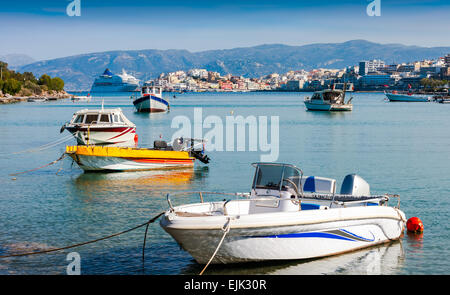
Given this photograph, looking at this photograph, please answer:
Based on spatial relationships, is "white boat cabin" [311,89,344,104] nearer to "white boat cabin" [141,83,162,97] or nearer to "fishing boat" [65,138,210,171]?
"white boat cabin" [141,83,162,97]

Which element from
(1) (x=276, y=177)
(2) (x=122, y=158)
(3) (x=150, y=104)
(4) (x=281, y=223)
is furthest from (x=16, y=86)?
(4) (x=281, y=223)

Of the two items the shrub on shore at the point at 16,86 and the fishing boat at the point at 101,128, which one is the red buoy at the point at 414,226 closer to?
the fishing boat at the point at 101,128

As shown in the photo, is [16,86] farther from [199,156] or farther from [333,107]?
[199,156]

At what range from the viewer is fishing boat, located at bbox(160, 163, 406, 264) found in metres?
13.0

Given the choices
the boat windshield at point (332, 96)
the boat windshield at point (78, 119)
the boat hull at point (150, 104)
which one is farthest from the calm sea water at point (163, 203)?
the boat windshield at point (332, 96)

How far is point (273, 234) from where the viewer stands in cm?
1335

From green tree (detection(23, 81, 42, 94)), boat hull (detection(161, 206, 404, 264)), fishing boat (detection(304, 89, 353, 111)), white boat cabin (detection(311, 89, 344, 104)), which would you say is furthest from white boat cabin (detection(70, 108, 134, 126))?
green tree (detection(23, 81, 42, 94))

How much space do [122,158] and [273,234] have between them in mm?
17093

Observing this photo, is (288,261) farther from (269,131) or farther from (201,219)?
(269,131)

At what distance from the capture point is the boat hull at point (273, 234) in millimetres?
12953

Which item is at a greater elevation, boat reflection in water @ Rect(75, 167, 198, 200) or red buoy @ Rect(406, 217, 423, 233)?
red buoy @ Rect(406, 217, 423, 233)

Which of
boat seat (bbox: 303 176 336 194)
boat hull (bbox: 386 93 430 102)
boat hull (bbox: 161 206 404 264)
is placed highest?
boat seat (bbox: 303 176 336 194)

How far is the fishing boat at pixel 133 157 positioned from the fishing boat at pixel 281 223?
14527 mm
